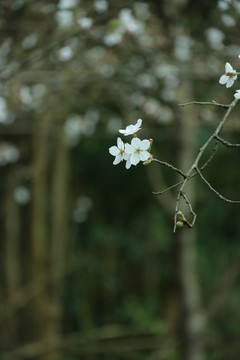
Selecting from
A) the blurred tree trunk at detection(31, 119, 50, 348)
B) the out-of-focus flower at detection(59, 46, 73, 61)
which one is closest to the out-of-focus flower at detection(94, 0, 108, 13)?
the out-of-focus flower at detection(59, 46, 73, 61)

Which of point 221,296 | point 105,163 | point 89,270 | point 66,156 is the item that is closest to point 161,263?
point 89,270

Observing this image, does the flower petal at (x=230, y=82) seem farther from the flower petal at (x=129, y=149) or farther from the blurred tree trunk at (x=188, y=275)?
the blurred tree trunk at (x=188, y=275)

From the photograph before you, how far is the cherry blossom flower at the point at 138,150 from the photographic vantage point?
4.01ft

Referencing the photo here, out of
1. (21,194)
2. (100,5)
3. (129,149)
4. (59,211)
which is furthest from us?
(21,194)

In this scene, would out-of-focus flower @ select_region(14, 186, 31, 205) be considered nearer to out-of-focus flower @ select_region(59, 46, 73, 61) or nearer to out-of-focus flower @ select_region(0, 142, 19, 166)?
out-of-focus flower @ select_region(0, 142, 19, 166)

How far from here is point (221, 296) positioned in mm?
4398

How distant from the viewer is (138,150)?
1.25 m

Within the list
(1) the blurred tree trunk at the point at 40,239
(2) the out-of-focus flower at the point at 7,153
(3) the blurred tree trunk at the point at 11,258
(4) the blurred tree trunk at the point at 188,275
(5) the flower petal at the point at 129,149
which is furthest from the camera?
(3) the blurred tree trunk at the point at 11,258

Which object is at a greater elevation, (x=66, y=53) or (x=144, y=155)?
(x=66, y=53)

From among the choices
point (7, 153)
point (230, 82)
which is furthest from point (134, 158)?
point (7, 153)

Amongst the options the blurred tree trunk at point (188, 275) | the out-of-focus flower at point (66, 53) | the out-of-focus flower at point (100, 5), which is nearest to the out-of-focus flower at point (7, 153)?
the blurred tree trunk at point (188, 275)

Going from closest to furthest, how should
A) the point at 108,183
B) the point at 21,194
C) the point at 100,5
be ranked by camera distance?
the point at 100,5 → the point at 21,194 → the point at 108,183

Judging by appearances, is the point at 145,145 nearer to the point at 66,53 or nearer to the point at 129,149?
the point at 129,149

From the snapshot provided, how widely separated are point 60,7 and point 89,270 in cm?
535
